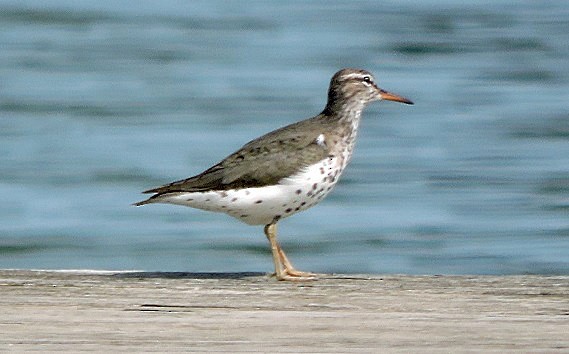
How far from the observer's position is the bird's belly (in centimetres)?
746

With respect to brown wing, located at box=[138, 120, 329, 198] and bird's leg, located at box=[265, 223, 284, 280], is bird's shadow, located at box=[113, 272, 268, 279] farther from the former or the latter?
brown wing, located at box=[138, 120, 329, 198]

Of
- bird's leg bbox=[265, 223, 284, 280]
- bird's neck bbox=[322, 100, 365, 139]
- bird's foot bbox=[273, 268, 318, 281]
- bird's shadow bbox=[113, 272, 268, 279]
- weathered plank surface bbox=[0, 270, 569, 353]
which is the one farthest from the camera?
bird's neck bbox=[322, 100, 365, 139]

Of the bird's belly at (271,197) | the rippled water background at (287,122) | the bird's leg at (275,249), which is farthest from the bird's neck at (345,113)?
the rippled water background at (287,122)

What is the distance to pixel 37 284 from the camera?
609cm

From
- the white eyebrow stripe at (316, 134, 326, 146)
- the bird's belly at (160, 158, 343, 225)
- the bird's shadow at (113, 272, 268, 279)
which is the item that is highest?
the white eyebrow stripe at (316, 134, 326, 146)

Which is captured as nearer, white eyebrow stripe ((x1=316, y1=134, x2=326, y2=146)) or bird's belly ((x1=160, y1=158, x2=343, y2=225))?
bird's belly ((x1=160, y1=158, x2=343, y2=225))

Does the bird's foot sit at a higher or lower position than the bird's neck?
lower

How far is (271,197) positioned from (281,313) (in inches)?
76.8

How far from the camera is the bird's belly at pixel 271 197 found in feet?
24.5

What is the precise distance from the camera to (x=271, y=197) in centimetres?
752

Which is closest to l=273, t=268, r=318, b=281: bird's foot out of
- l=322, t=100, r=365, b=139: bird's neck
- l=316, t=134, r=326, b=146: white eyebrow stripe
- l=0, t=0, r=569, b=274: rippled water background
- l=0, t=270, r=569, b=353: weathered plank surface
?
l=0, t=270, r=569, b=353: weathered plank surface

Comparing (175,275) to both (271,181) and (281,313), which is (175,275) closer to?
(281,313)

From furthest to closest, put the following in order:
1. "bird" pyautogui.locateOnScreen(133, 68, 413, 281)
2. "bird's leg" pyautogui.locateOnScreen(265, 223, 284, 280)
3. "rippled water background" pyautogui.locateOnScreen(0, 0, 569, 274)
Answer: "rippled water background" pyautogui.locateOnScreen(0, 0, 569, 274)
"bird" pyautogui.locateOnScreen(133, 68, 413, 281)
"bird's leg" pyautogui.locateOnScreen(265, 223, 284, 280)

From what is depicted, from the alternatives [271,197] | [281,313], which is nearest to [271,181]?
[271,197]
